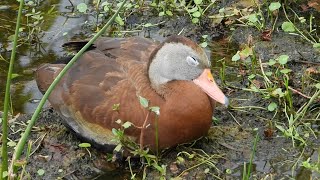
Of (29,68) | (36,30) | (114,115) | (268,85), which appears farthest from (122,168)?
(36,30)

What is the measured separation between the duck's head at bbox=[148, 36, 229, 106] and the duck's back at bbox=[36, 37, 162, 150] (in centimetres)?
10

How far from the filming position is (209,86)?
16.1 feet

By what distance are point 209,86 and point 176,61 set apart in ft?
0.93

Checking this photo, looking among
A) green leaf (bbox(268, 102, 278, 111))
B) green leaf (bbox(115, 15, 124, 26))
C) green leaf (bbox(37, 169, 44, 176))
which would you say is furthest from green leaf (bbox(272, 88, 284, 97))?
green leaf (bbox(115, 15, 124, 26))

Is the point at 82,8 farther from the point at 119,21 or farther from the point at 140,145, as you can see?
the point at 140,145

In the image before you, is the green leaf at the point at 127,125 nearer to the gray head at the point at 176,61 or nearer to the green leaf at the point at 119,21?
the gray head at the point at 176,61

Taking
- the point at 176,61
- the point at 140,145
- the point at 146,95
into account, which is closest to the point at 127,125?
the point at 140,145

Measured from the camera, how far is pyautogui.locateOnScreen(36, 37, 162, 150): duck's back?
488cm

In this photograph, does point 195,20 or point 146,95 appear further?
point 195,20

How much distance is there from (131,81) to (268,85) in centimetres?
117

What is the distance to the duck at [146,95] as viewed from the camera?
4.81m

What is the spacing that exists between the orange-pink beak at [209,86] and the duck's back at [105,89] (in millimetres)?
306

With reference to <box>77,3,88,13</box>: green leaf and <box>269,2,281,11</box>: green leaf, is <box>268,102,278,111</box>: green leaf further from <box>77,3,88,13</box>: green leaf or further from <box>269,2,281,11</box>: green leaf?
<box>77,3,88,13</box>: green leaf

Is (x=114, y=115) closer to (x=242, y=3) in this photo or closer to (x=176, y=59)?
(x=176, y=59)
